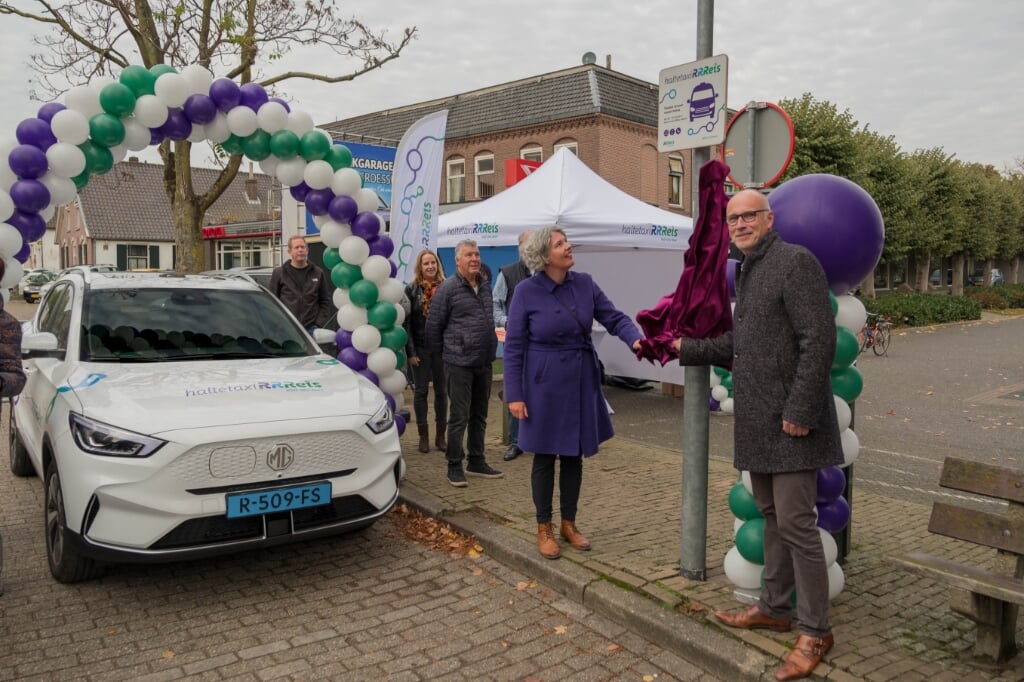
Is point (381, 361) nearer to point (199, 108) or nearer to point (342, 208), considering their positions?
point (342, 208)

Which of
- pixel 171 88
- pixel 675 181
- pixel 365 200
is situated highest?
pixel 675 181

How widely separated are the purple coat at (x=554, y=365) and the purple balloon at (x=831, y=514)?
1.30m

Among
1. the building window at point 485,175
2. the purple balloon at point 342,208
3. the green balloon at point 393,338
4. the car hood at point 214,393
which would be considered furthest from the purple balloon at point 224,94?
the building window at point 485,175

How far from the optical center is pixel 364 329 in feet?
21.6

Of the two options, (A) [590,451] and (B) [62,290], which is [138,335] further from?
(A) [590,451]

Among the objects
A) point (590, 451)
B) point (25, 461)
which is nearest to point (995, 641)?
point (590, 451)

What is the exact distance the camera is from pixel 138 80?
19.1 feet

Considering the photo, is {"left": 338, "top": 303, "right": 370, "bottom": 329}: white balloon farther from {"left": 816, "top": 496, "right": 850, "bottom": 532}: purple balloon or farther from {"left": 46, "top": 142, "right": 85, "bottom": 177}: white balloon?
{"left": 816, "top": 496, "right": 850, "bottom": 532}: purple balloon

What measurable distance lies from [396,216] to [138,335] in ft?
10.9

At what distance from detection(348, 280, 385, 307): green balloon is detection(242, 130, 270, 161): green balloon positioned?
128 cm

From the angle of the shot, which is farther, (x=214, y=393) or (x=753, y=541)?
(x=214, y=393)

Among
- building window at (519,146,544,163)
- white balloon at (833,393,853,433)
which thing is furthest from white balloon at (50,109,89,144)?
building window at (519,146,544,163)

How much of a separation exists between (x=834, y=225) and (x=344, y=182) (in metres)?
4.08

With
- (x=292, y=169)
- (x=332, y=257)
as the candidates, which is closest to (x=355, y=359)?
(x=332, y=257)
